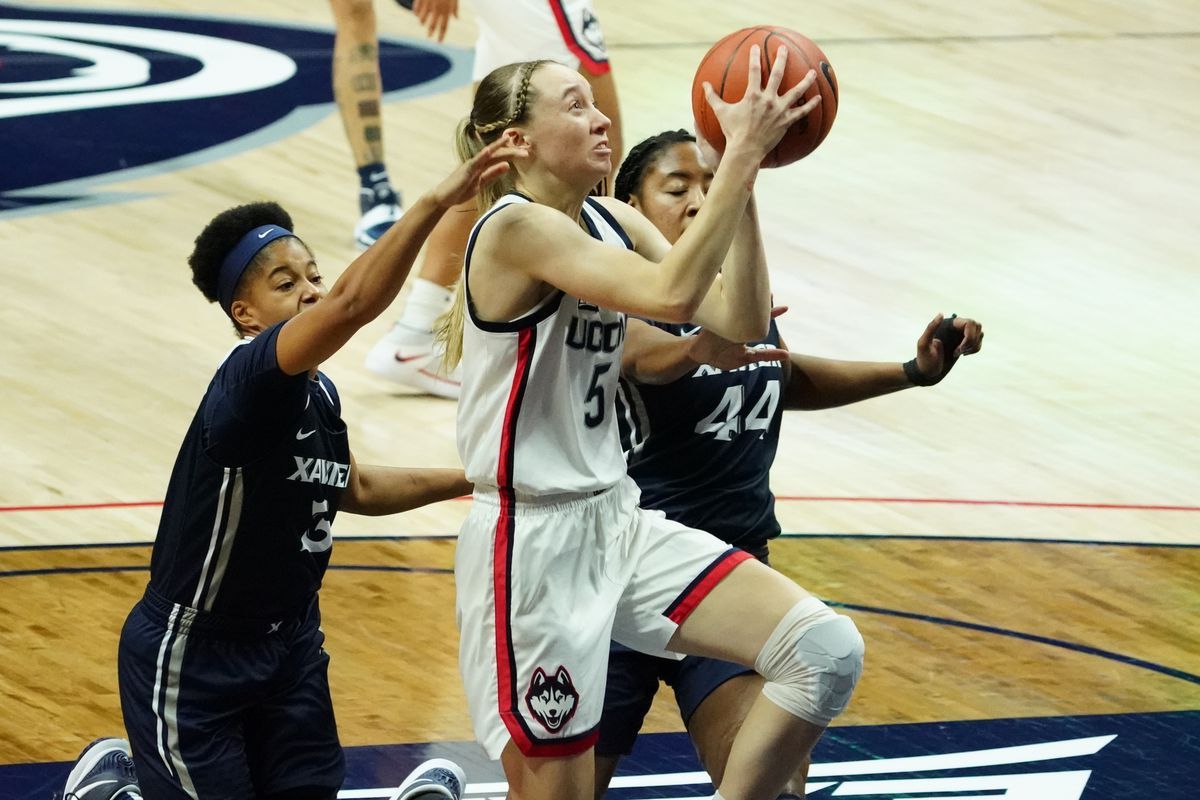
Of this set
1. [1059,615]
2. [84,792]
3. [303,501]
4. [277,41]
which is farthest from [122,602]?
[277,41]

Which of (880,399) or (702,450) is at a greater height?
(702,450)

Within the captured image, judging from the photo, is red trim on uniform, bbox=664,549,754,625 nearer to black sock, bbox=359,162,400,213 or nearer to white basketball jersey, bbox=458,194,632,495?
white basketball jersey, bbox=458,194,632,495

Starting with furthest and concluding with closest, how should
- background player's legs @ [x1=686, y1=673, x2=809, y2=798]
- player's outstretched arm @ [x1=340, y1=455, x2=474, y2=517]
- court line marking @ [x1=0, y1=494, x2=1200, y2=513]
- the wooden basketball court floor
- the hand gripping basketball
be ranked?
court line marking @ [x1=0, y1=494, x2=1200, y2=513]
the wooden basketball court floor
player's outstretched arm @ [x1=340, y1=455, x2=474, y2=517]
background player's legs @ [x1=686, y1=673, x2=809, y2=798]
the hand gripping basketball

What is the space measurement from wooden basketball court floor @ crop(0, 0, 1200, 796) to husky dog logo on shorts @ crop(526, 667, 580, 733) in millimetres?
1330

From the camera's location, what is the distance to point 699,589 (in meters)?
4.23

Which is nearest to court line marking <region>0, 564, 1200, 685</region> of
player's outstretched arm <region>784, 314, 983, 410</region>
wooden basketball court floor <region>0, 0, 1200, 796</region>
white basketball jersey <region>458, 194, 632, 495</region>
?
wooden basketball court floor <region>0, 0, 1200, 796</region>

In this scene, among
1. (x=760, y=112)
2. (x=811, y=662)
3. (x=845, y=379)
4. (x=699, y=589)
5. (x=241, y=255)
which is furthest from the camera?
(x=845, y=379)

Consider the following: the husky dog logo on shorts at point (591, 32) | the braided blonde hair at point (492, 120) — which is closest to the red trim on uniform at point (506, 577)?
the braided blonde hair at point (492, 120)

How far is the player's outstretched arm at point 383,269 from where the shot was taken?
12.2 ft

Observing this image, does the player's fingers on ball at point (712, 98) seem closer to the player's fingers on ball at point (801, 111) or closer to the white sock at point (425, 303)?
the player's fingers on ball at point (801, 111)

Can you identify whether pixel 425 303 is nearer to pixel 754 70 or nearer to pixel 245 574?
pixel 245 574

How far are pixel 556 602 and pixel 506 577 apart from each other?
112mm

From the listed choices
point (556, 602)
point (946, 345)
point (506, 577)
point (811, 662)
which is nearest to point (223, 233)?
point (506, 577)

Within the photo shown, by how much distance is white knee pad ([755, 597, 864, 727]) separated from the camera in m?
4.13
